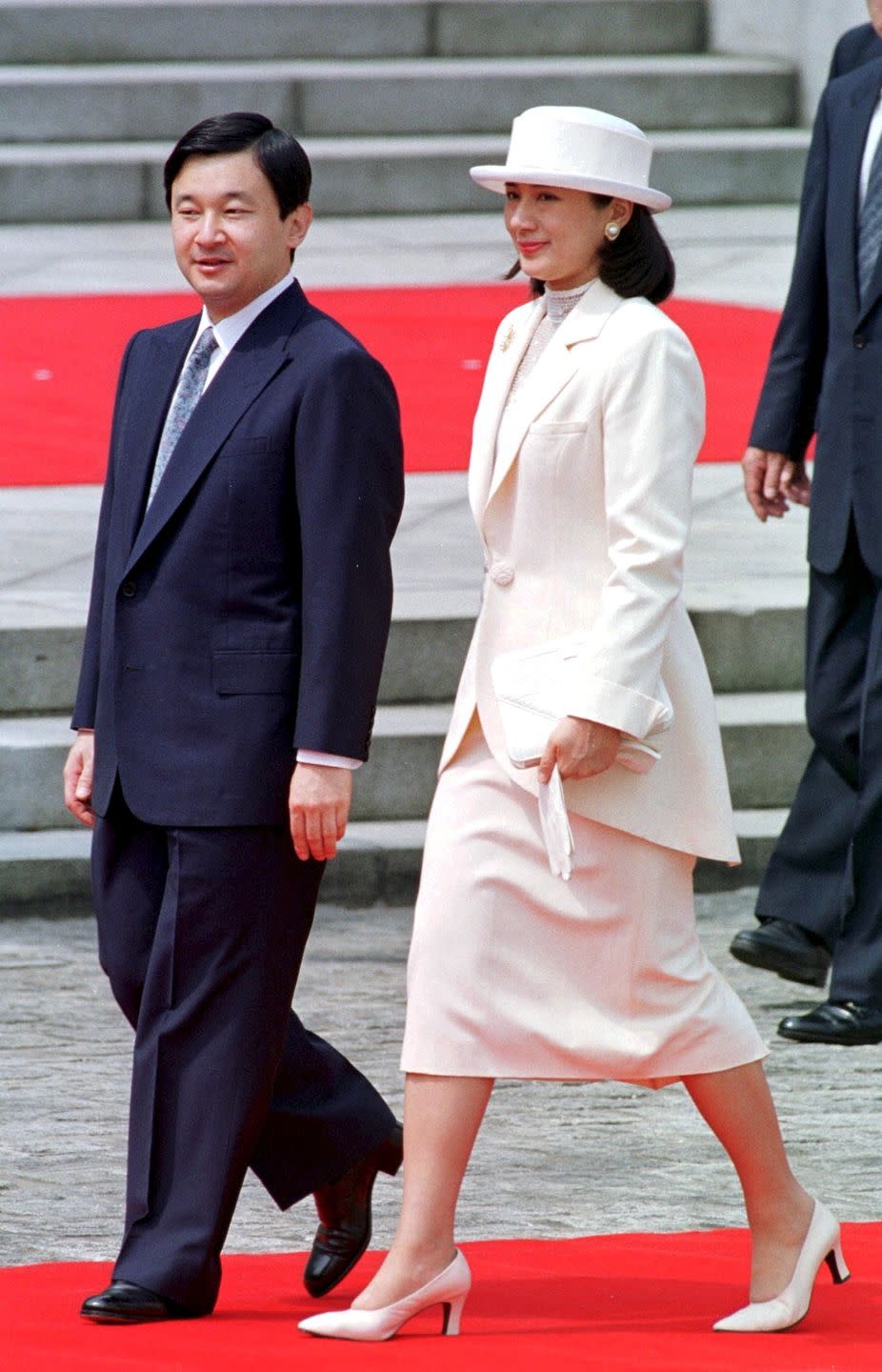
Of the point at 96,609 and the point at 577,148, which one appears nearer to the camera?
the point at 577,148

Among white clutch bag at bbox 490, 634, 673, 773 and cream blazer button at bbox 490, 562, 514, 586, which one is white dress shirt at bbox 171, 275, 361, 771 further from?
white clutch bag at bbox 490, 634, 673, 773

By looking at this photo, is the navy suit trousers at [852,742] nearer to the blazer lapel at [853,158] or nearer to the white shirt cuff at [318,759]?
the blazer lapel at [853,158]

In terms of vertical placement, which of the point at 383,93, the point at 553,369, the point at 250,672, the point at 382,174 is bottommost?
the point at 382,174

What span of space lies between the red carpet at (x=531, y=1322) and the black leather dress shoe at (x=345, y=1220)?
1.4 inches

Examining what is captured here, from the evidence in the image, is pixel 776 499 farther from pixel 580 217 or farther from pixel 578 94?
pixel 578 94

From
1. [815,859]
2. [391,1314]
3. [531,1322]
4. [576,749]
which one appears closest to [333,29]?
[815,859]

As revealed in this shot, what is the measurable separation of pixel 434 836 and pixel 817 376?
2296 millimetres

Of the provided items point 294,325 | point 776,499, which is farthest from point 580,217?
point 776,499

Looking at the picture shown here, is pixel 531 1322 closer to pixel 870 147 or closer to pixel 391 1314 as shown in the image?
pixel 391 1314

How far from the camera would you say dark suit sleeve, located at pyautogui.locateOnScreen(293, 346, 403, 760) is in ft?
12.3

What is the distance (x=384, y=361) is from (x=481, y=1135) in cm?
572

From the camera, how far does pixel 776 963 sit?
5.72 meters

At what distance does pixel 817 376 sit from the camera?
584 centimetres

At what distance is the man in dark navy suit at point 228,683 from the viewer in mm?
3783
